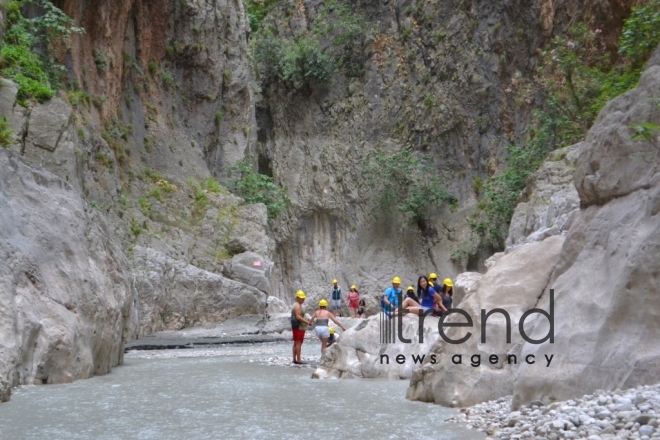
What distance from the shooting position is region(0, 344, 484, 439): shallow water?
6.14 meters

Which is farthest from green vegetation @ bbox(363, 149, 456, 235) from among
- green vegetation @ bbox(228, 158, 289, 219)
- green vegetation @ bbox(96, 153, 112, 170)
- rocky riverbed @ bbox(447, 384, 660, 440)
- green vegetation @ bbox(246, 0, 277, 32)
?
rocky riverbed @ bbox(447, 384, 660, 440)

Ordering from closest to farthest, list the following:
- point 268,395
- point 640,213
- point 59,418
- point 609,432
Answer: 1. point 609,432
2. point 640,213
3. point 59,418
4. point 268,395

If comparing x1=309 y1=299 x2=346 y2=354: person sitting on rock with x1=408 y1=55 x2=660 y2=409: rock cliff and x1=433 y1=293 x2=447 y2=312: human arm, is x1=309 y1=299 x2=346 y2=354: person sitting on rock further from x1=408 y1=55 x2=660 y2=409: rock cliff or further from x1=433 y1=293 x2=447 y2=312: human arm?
x1=408 y1=55 x2=660 y2=409: rock cliff

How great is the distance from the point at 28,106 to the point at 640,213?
1541 centimetres

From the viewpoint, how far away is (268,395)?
340 inches

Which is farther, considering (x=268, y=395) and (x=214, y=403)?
(x=268, y=395)

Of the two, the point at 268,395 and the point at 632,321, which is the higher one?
the point at 632,321

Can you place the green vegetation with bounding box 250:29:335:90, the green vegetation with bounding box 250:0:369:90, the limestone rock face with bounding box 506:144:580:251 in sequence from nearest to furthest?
the limestone rock face with bounding box 506:144:580:251
the green vegetation with bounding box 250:29:335:90
the green vegetation with bounding box 250:0:369:90

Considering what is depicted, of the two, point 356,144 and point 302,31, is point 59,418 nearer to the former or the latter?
point 356,144

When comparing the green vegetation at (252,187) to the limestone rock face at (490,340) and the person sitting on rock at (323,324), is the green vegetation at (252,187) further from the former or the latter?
the limestone rock face at (490,340)

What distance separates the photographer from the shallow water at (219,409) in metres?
6.14

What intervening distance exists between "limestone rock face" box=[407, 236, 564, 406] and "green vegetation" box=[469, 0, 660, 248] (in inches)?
351

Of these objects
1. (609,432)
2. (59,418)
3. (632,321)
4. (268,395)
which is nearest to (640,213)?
(632,321)

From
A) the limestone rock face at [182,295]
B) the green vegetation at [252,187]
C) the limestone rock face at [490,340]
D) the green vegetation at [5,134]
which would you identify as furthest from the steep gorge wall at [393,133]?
the limestone rock face at [490,340]
